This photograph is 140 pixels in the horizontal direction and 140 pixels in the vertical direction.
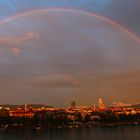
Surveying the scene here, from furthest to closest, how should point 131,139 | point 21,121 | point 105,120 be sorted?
point 105,120, point 21,121, point 131,139

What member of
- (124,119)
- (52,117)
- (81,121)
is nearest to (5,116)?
(52,117)

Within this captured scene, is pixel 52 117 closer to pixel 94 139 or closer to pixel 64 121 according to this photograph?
pixel 64 121

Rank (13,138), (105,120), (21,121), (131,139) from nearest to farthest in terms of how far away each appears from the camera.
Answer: (131,139), (13,138), (21,121), (105,120)

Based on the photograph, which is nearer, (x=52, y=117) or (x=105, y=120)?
(x=52, y=117)

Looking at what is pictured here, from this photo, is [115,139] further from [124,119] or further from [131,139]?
[124,119]

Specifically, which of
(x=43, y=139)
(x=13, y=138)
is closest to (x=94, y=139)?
(x=43, y=139)

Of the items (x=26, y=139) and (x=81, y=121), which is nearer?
(x=26, y=139)

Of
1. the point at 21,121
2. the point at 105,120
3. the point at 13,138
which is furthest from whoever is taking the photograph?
the point at 105,120

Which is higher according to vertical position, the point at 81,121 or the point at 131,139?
the point at 81,121

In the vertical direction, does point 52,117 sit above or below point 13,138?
above
